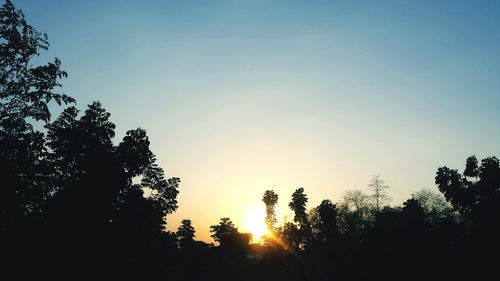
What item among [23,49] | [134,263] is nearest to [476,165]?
[134,263]

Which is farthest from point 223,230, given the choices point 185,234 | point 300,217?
point 300,217

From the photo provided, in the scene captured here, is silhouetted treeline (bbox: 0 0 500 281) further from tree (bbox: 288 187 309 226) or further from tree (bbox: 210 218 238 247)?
tree (bbox: 288 187 309 226)

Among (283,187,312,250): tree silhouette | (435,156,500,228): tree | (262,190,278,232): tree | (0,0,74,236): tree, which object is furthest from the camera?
(262,190,278,232): tree

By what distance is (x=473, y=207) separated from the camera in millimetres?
43938

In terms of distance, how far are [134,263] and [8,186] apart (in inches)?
523

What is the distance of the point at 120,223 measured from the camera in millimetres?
27156

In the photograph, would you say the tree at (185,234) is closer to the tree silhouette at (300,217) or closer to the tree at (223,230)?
the tree at (223,230)

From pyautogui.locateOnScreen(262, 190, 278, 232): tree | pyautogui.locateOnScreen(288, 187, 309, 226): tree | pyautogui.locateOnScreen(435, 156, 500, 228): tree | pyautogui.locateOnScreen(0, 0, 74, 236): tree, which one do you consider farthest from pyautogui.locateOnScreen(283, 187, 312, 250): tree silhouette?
pyautogui.locateOnScreen(0, 0, 74, 236): tree

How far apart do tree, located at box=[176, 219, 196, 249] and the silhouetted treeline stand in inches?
5.3

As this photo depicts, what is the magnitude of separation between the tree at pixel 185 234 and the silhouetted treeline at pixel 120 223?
0.14 metres

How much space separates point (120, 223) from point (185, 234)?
Result: 20593mm

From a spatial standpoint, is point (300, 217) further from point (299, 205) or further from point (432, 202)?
point (432, 202)

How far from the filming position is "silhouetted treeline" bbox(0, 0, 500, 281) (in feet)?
53.4

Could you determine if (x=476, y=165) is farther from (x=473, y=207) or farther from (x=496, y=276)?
(x=496, y=276)
